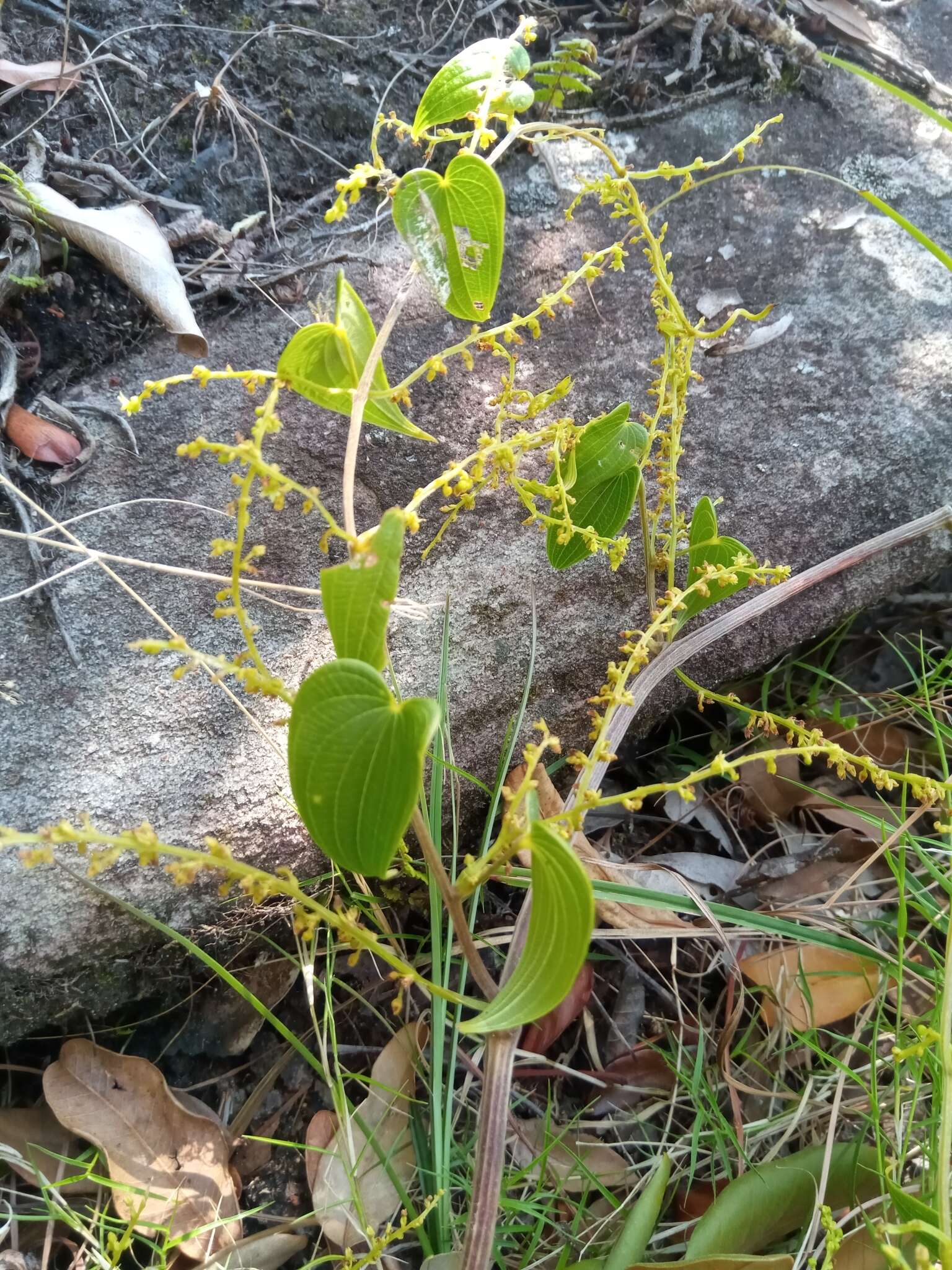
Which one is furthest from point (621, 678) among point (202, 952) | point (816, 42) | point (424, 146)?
point (816, 42)

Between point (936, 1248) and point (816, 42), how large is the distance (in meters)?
1.87

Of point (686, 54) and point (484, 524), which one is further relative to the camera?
point (686, 54)

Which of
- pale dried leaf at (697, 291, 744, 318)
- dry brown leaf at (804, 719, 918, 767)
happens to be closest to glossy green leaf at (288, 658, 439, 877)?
dry brown leaf at (804, 719, 918, 767)

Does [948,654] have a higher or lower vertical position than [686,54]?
lower

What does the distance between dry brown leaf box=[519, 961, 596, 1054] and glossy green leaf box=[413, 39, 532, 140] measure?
→ 89 cm

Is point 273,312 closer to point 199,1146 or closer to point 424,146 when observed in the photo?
point 424,146

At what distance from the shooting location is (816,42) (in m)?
1.60

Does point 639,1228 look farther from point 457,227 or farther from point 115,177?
point 115,177

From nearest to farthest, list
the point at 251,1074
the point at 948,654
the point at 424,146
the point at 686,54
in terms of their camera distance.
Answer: the point at 251,1074 < the point at 948,654 < the point at 424,146 < the point at 686,54

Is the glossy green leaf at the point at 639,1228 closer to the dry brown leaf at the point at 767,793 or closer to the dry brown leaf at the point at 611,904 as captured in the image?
the dry brown leaf at the point at 611,904

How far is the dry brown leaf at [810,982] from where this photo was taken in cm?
101

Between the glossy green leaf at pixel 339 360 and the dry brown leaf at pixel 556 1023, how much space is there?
0.66 metres

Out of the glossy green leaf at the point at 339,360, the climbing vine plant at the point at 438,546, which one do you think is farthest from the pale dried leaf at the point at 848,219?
the glossy green leaf at the point at 339,360

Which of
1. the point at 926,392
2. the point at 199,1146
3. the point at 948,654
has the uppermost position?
the point at 926,392
